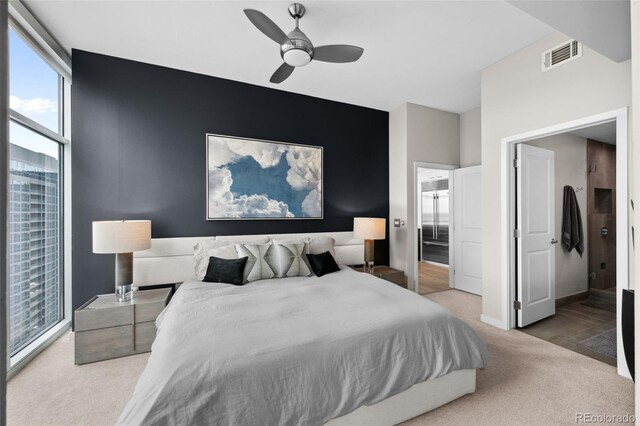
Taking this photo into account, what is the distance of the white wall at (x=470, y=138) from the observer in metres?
4.53

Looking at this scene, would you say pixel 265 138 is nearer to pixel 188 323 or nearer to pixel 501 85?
pixel 188 323

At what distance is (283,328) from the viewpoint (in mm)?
1735

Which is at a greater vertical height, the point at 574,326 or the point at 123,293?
the point at 123,293

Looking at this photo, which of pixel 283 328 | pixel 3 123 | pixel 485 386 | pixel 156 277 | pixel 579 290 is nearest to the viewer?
pixel 3 123

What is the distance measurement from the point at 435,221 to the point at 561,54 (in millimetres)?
4577

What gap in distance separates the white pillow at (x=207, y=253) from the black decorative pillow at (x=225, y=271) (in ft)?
0.40

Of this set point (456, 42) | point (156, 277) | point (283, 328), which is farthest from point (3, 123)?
point (456, 42)

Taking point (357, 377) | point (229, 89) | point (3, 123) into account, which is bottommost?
point (357, 377)

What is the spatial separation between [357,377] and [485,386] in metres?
1.23

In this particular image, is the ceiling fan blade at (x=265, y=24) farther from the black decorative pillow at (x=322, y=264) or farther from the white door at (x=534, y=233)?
the white door at (x=534, y=233)

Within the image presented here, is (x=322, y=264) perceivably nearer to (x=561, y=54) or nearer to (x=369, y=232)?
(x=369, y=232)

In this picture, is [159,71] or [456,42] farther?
[159,71]

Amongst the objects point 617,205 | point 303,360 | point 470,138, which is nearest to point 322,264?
point 303,360

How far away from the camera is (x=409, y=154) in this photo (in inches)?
173
